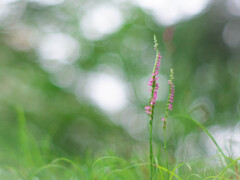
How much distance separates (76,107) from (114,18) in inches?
80.2

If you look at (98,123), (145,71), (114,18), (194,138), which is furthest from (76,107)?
(194,138)

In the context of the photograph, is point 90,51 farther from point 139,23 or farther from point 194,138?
point 194,138

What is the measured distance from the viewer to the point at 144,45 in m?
6.70

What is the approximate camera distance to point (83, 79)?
21.0 feet

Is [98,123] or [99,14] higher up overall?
[99,14]

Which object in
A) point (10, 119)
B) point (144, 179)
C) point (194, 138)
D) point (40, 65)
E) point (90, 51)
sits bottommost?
point (144, 179)

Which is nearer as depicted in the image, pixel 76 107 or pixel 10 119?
pixel 10 119

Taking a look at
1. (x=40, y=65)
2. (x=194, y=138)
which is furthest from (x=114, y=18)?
(x=194, y=138)

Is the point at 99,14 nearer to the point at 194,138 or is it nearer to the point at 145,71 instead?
the point at 145,71

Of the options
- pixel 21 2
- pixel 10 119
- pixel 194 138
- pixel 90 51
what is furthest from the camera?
pixel 90 51

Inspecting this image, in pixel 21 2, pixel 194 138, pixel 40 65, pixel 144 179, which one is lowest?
pixel 144 179

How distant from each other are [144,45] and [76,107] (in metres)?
2.12

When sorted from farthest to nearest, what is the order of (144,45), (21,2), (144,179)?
(144,45), (21,2), (144,179)

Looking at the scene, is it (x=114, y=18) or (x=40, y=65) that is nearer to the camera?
(x=40, y=65)
